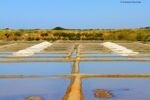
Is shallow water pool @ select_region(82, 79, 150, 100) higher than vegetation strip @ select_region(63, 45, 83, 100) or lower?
A: lower

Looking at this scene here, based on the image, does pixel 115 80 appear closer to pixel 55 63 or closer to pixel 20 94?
pixel 20 94

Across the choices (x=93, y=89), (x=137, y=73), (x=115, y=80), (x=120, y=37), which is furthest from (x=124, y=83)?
(x=120, y=37)

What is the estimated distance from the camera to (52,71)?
7.56 m

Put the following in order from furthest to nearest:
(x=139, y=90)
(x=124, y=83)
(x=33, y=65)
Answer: (x=33, y=65) → (x=124, y=83) → (x=139, y=90)

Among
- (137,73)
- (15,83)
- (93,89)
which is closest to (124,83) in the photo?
(93,89)

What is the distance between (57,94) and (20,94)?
48cm

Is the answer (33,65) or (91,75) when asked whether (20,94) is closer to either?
(91,75)

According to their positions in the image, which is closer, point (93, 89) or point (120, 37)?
point (93, 89)

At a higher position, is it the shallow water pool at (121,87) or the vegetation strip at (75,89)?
the vegetation strip at (75,89)

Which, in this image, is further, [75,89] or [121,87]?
[121,87]

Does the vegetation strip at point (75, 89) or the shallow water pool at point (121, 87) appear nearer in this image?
the vegetation strip at point (75, 89)

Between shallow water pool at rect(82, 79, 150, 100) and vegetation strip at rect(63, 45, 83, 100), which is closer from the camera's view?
vegetation strip at rect(63, 45, 83, 100)

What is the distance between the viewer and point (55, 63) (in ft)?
29.8

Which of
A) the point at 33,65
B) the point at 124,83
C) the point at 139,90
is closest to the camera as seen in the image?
the point at 139,90
